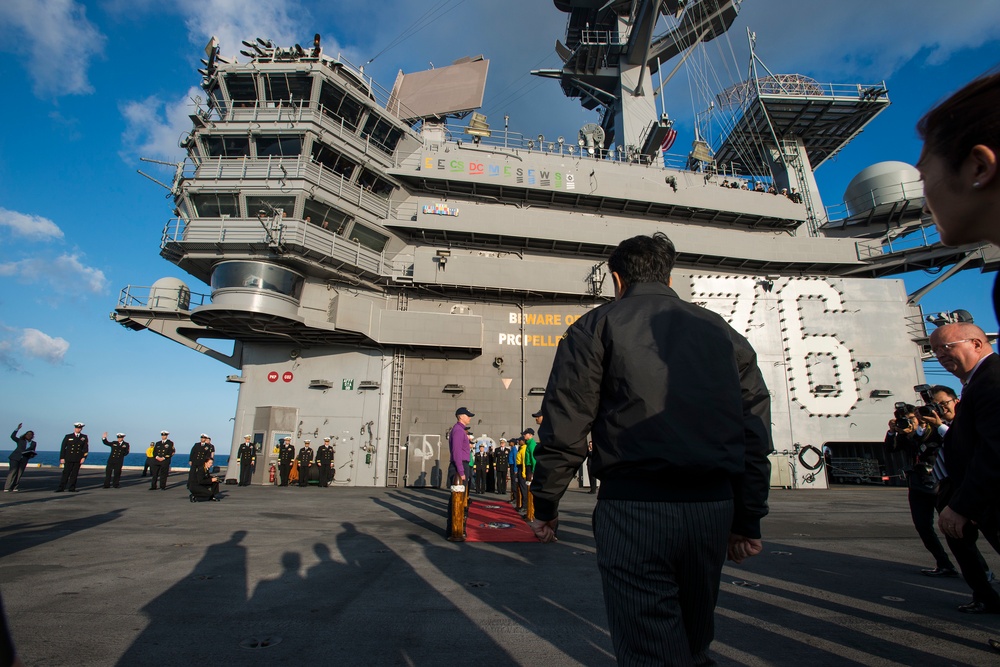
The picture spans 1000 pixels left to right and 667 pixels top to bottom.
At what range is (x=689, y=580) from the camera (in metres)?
1.70

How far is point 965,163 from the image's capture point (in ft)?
3.74

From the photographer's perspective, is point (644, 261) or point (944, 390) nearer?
point (644, 261)

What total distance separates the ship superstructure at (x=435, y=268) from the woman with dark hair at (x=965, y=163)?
1661cm

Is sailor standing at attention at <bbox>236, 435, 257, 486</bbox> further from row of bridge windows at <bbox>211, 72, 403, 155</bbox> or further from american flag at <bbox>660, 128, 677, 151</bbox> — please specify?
american flag at <bbox>660, 128, 677, 151</bbox>

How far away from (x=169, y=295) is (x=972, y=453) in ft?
66.9

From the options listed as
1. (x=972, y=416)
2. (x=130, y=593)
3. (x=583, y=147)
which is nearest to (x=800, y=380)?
(x=583, y=147)

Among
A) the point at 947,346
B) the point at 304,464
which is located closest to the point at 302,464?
the point at 304,464

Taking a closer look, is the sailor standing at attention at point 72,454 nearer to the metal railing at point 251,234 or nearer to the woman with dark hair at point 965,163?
the metal railing at point 251,234

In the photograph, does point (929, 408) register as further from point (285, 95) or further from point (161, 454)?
point (285, 95)

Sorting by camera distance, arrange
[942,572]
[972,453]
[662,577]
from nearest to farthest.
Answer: [662,577] → [972,453] → [942,572]

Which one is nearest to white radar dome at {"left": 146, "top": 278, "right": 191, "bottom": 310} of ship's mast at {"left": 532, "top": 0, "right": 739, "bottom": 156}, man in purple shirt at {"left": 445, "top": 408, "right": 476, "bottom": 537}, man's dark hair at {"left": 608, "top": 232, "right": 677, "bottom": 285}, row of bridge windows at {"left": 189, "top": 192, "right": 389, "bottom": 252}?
row of bridge windows at {"left": 189, "top": 192, "right": 389, "bottom": 252}

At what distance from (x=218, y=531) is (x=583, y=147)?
21.1 metres

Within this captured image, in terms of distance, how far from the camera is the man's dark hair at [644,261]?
7.26ft

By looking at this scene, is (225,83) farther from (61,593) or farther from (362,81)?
(61,593)
